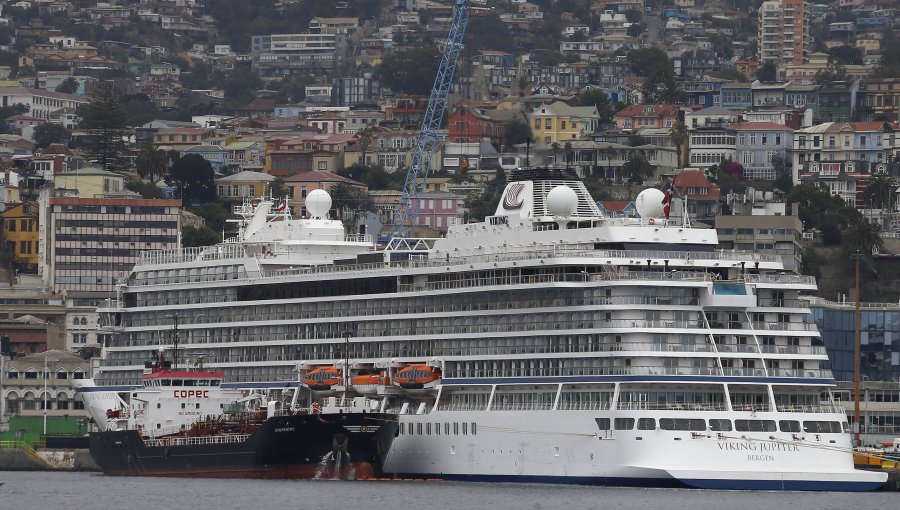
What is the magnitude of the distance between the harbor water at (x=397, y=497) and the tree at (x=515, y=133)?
340ft

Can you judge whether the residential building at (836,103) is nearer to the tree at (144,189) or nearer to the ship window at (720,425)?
the tree at (144,189)

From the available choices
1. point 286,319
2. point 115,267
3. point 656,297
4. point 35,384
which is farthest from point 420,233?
point 656,297

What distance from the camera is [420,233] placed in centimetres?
16150

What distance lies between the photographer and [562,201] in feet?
289

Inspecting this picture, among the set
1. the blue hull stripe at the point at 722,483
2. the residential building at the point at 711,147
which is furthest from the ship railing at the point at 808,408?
the residential building at the point at 711,147

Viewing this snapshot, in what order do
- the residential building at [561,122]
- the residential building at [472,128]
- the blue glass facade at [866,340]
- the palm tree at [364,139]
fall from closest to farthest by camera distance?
the blue glass facade at [866,340]
the palm tree at [364,139]
the residential building at [472,128]
the residential building at [561,122]

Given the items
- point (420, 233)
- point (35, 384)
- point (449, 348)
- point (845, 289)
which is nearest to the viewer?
point (449, 348)

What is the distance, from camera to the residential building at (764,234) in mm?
140750

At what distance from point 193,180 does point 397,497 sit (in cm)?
9622

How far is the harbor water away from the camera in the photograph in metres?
76.6

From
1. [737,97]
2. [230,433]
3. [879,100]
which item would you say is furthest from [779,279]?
[737,97]

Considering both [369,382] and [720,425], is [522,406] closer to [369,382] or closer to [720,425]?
[369,382]

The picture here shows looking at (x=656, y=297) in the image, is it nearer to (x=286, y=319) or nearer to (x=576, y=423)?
(x=576, y=423)

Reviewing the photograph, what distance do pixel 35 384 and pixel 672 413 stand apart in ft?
178
